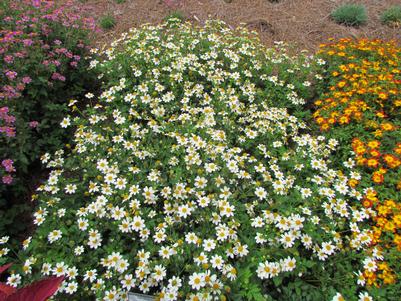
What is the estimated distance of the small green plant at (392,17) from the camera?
601cm

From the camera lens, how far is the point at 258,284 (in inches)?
87.8

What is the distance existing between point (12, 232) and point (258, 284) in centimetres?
235

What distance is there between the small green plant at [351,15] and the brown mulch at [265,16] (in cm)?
13

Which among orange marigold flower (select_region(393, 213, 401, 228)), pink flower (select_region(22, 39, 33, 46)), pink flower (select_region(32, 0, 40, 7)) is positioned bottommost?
orange marigold flower (select_region(393, 213, 401, 228))

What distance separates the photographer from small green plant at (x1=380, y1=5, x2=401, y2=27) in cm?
601

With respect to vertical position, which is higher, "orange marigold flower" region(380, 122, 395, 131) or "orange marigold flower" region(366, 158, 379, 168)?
"orange marigold flower" region(380, 122, 395, 131)

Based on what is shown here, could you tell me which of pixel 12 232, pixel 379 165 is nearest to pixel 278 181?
pixel 379 165

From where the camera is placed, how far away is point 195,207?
2.61 m

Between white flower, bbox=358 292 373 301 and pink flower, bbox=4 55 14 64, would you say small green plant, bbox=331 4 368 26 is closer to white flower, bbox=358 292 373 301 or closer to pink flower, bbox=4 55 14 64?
white flower, bbox=358 292 373 301

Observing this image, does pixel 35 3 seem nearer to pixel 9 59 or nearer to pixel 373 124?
pixel 9 59

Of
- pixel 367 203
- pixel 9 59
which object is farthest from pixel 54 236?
pixel 367 203

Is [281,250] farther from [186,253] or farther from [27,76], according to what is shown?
[27,76]

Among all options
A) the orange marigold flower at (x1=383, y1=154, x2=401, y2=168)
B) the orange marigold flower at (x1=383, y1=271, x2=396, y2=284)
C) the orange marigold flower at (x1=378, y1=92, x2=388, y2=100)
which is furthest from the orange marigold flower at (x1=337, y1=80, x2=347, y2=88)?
the orange marigold flower at (x1=383, y1=271, x2=396, y2=284)

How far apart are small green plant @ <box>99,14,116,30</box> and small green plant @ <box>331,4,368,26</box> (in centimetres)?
437
